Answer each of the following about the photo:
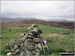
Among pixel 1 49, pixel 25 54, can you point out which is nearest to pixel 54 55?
pixel 25 54

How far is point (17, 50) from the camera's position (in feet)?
36.7

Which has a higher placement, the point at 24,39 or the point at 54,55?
the point at 24,39

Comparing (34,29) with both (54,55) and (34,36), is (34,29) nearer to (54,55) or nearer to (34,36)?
(34,36)

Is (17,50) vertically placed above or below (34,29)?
below

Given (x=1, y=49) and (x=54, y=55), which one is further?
(x=1, y=49)

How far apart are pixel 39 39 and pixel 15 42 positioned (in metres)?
2.33

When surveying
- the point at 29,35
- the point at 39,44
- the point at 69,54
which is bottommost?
the point at 69,54

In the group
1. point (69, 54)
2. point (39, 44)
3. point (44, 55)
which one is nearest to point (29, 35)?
point (39, 44)

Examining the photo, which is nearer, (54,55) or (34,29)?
(54,55)

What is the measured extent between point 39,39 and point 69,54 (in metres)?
3.05

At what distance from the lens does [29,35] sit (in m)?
11.7

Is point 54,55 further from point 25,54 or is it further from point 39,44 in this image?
point 25,54

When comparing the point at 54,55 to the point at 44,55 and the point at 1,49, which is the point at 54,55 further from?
the point at 1,49

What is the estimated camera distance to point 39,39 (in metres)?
11.7
